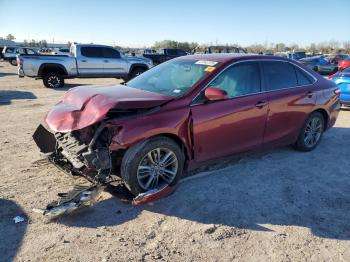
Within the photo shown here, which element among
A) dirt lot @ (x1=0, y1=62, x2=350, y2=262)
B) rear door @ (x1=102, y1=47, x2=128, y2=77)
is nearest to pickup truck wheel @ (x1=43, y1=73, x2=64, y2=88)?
rear door @ (x1=102, y1=47, x2=128, y2=77)

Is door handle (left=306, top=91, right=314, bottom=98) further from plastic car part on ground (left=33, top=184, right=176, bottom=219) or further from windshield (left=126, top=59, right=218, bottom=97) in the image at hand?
plastic car part on ground (left=33, top=184, right=176, bottom=219)

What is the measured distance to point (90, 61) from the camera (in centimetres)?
→ 1662

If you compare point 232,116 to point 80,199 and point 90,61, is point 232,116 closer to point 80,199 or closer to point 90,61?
point 80,199

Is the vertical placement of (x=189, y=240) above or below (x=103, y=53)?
below

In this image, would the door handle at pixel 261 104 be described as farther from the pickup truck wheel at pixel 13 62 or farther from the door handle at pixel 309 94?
the pickup truck wheel at pixel 13 62

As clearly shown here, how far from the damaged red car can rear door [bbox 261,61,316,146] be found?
0.06ft

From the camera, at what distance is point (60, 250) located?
3.39m

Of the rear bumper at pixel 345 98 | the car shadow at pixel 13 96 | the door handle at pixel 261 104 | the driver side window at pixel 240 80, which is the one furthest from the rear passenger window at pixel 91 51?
the door handle at pixel 261 104

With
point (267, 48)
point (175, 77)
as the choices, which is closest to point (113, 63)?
point (175, 77)

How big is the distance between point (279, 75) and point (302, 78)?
0.66 meters

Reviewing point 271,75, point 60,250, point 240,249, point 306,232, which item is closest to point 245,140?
point 271,75

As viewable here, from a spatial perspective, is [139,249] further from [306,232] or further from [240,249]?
[306,232]

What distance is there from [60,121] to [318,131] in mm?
4632

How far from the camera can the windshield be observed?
4.80 metres
